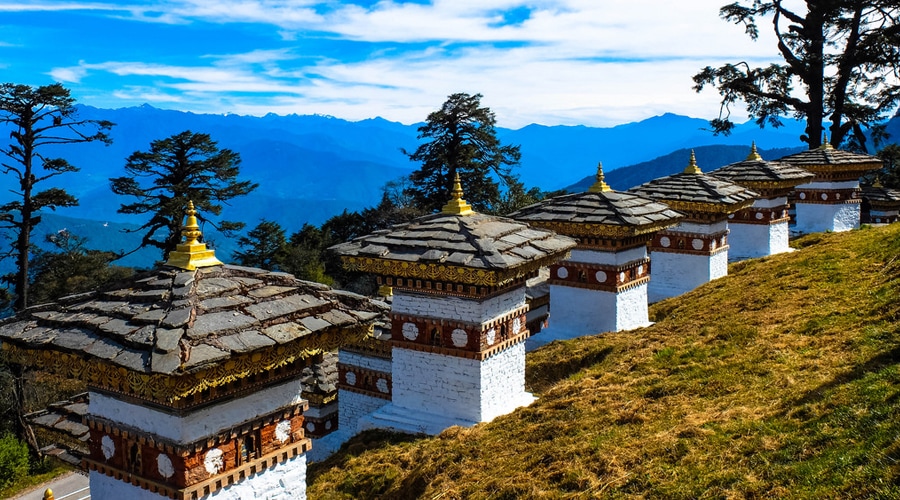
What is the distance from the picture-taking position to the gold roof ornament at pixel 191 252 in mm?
6012

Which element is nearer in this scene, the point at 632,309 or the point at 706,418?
the point at 706,418

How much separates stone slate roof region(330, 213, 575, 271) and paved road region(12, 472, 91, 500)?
51.3ft

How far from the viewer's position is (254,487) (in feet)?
19.1

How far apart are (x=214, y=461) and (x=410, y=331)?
13.2 ft

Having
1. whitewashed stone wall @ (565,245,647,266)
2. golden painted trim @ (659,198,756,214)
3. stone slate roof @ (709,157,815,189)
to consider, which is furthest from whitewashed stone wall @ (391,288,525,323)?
stone slate roof @ (709,157,815,189)

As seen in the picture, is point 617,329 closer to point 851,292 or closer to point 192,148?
point 851,292

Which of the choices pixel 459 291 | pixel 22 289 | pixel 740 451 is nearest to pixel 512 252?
pixel 459 291

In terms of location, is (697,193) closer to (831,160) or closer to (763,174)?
(763,174)

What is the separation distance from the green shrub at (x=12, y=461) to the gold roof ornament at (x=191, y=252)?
60.8ft

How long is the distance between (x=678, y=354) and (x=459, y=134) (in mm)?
32698

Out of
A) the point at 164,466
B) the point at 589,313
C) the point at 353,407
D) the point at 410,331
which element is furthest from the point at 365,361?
the point at 164,466

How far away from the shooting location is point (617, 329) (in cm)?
1201

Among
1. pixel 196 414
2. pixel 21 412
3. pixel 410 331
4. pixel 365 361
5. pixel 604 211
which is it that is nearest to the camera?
pixel 196 414

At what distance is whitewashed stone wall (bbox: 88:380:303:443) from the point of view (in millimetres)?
5320
